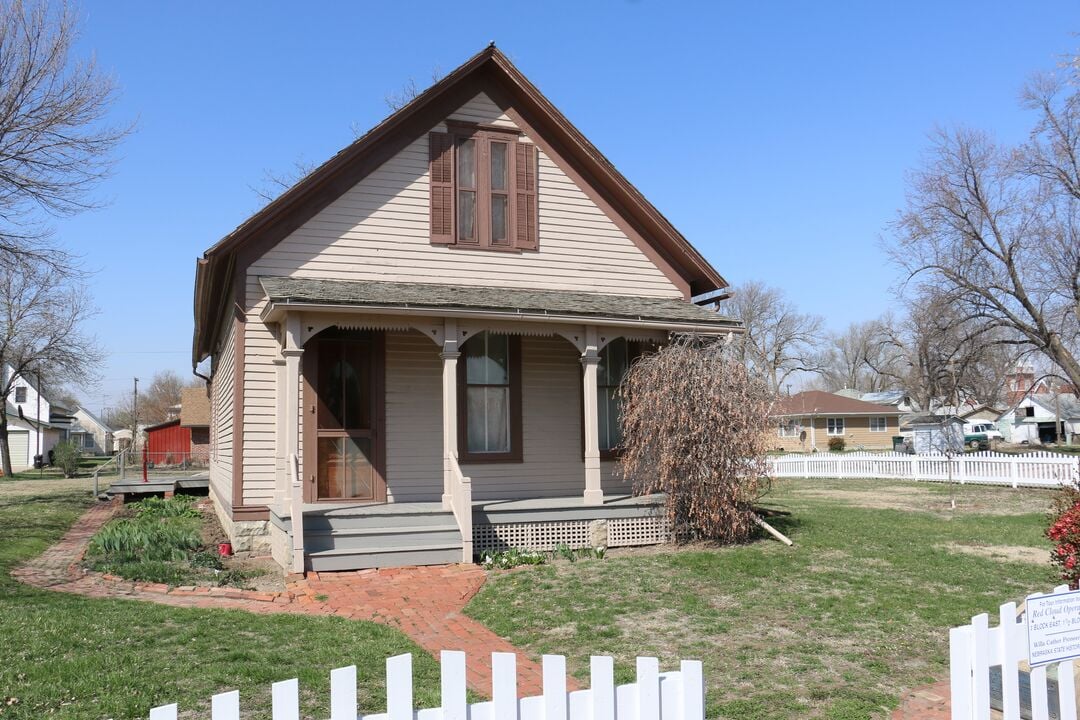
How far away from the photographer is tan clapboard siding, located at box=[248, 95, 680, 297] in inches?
533

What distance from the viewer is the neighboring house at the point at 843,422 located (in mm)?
62438

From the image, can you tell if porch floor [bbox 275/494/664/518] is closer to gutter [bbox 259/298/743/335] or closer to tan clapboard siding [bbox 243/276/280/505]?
tan clapboard siding [bbox 243/276/280/505]

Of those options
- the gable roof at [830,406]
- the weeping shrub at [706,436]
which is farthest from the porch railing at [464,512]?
the gable roof at [830,406]

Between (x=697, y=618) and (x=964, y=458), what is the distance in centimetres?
2195

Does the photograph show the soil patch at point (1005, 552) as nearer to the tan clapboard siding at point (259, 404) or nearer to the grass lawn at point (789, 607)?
the grass lawn at point (789, 607)

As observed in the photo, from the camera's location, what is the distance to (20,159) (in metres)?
19.5

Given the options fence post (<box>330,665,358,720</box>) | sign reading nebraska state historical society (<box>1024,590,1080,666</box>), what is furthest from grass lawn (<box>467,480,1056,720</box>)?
fence post (<box>330,665,358,720</box>)

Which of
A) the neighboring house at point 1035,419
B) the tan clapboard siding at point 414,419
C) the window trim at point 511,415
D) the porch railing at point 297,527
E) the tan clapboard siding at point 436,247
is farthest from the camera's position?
the neighboring house at point 1035,419

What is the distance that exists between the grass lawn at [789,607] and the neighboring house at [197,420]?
3681 centimetres

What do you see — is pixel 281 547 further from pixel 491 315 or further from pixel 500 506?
pixel 491 315

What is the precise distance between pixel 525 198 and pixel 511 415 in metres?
3.84

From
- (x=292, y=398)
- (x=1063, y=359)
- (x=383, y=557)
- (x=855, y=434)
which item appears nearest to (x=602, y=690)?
(x=383, y=557)

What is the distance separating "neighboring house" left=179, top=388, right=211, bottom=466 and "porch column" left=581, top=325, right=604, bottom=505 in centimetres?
3415

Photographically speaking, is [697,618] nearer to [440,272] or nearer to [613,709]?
[613,709]
